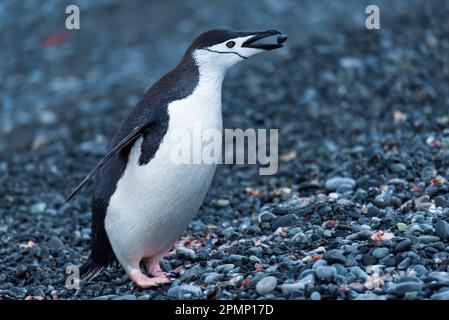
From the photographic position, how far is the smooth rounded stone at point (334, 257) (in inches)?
163

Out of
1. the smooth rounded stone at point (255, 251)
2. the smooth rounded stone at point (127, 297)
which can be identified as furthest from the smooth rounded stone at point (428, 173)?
the smooth rounded stone at point (127, 297)

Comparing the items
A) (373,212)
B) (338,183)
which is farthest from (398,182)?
(373,212)

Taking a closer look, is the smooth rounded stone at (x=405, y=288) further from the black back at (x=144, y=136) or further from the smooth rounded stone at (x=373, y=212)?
the black back at (x=144, y=136)

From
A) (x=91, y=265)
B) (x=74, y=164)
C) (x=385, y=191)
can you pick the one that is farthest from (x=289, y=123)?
(x=91, y=265)

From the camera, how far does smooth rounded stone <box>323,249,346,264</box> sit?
4148 millimetres

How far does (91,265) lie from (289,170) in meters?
2.52

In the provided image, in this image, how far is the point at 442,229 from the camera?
435cm

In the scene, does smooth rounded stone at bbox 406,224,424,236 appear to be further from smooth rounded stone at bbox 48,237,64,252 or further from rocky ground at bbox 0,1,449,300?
smooth rounded stone at bbox 48,237,64,252

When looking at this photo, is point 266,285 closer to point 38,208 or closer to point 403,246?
point 403,246

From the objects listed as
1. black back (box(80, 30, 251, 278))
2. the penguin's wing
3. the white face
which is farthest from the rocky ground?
the white face

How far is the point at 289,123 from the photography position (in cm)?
815

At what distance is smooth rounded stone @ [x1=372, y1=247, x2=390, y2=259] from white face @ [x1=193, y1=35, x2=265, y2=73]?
1163 millimetres

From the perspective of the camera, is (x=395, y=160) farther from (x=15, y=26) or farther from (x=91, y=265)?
(x=15, y=26)

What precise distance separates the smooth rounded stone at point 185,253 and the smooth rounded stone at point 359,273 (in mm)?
1111
